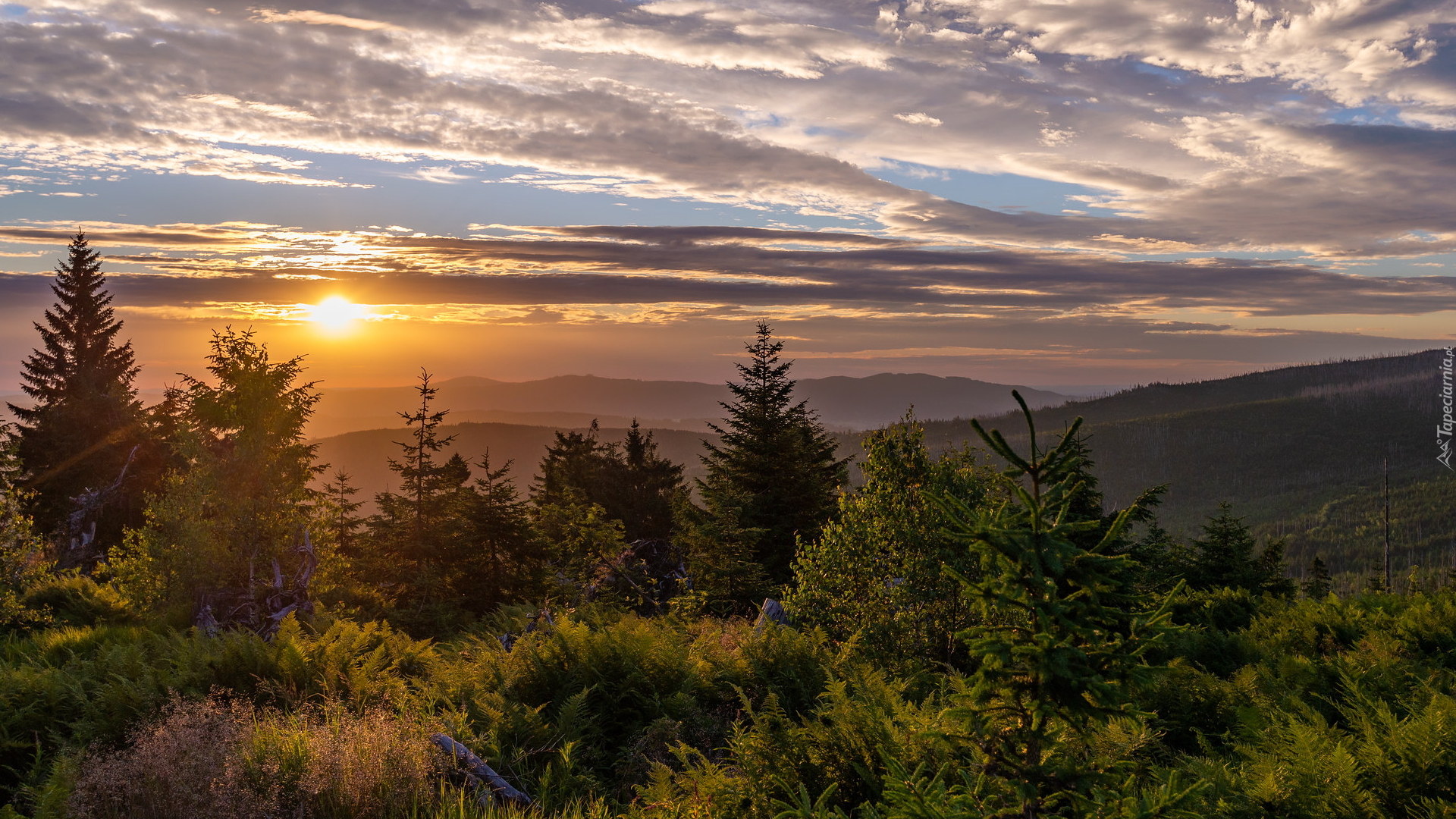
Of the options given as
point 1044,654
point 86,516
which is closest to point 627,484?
point 86,516

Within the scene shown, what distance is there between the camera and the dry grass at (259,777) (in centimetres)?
577

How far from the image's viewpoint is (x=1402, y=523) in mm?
131000

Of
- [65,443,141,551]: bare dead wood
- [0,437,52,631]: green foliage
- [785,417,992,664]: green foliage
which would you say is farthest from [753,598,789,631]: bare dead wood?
[65,443,141,551]: bare dead wood

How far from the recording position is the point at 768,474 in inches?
963

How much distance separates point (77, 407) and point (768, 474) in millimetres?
30748

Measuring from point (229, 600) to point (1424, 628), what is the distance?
72.5 feet

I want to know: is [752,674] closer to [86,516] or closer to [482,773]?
[482,773]

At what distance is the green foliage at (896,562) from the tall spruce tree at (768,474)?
1136 cm

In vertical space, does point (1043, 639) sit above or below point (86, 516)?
above

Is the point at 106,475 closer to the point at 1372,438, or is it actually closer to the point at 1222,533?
the point at 1222,533

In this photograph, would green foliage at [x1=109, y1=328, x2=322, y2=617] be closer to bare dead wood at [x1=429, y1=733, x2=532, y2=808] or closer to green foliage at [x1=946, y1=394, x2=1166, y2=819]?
bare dead wood at [x1=429, y1=733, x2=532, y2=808]

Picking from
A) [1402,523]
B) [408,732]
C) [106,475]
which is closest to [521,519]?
[106,475]

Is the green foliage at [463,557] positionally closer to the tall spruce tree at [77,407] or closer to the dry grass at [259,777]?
the tall spruce tree at [77,407]

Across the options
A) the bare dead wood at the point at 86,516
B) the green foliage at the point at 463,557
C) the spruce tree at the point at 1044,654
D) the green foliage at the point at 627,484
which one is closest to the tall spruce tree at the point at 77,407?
the bare dead wood at the point at 86,516
